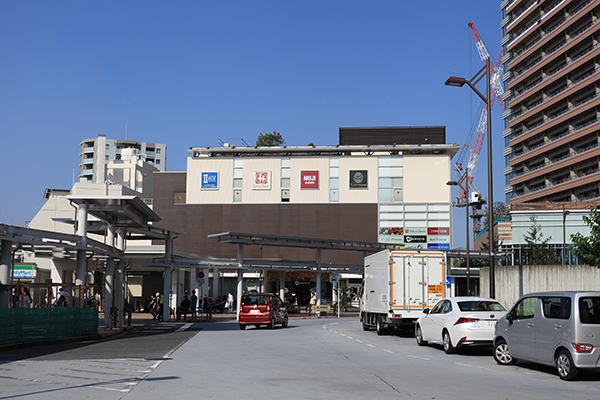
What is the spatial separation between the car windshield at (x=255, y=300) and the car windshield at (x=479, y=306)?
13689mm

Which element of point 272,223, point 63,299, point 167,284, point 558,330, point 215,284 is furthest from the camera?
point 272,223

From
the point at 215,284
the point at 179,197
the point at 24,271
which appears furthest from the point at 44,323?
the point at 179,197

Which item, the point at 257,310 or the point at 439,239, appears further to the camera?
the point at 439,239

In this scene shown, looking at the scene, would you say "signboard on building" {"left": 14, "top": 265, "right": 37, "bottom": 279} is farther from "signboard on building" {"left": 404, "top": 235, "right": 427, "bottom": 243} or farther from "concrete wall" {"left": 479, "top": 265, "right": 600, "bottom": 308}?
"signboard on building" {"left": 404, "top": 235, "right": 427, "bottom": 243}

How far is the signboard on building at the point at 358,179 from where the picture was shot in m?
71.7

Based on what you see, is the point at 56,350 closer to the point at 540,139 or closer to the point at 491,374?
the point at 491,374

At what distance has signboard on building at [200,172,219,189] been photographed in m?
73.5

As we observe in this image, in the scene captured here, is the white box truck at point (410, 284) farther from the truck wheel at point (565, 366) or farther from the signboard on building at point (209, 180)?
the signboard on building at point (209, 180)

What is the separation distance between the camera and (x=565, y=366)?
12.1 m

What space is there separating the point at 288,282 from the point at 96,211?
3993 cm

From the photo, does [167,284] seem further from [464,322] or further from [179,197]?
[179,197]

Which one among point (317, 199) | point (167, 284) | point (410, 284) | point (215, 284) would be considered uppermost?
point (317, 199)

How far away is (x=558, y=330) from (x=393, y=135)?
6632 cm

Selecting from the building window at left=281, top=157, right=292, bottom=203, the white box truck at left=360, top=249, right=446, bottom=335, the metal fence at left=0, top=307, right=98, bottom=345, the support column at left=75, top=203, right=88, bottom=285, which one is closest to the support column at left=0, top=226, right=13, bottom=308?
the metal fence at left=0, top=307, right=98, bottom=345
